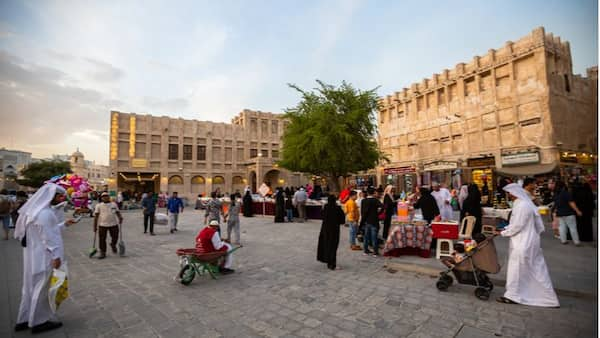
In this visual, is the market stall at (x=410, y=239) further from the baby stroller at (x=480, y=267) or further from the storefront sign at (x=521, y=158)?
the storefront sign at (x=521, y=158)

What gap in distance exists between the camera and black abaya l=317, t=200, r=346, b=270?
5909 mm

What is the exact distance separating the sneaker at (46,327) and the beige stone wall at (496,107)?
18.4 metres

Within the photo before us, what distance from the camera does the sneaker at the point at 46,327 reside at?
3.25 m

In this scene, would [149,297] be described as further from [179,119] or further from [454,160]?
[179,119]

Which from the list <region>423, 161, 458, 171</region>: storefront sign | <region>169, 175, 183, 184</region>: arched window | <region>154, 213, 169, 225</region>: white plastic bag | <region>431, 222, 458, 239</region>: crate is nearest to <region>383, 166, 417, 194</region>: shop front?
<region>423, 161, 458, 171</region>: storefront sign

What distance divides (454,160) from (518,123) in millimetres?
5214

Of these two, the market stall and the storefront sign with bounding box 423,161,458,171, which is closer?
the market stall

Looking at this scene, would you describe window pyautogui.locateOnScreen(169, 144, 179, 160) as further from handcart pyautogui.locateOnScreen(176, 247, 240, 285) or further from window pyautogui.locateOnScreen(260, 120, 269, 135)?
handcart pyautogui.locateOnScreen(176, 247, 240, 285)

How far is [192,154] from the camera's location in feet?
119

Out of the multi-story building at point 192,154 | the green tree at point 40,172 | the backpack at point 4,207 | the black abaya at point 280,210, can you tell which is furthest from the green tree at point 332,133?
the green tree at point 40,172

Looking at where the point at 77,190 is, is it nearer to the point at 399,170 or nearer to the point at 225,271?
the point at 225,271

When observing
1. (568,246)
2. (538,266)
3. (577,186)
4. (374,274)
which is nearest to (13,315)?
(374,274)

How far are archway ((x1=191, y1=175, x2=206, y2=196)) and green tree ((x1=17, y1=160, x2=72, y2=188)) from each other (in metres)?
29.5

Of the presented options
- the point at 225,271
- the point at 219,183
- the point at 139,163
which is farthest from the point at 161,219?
the point at 219,183
